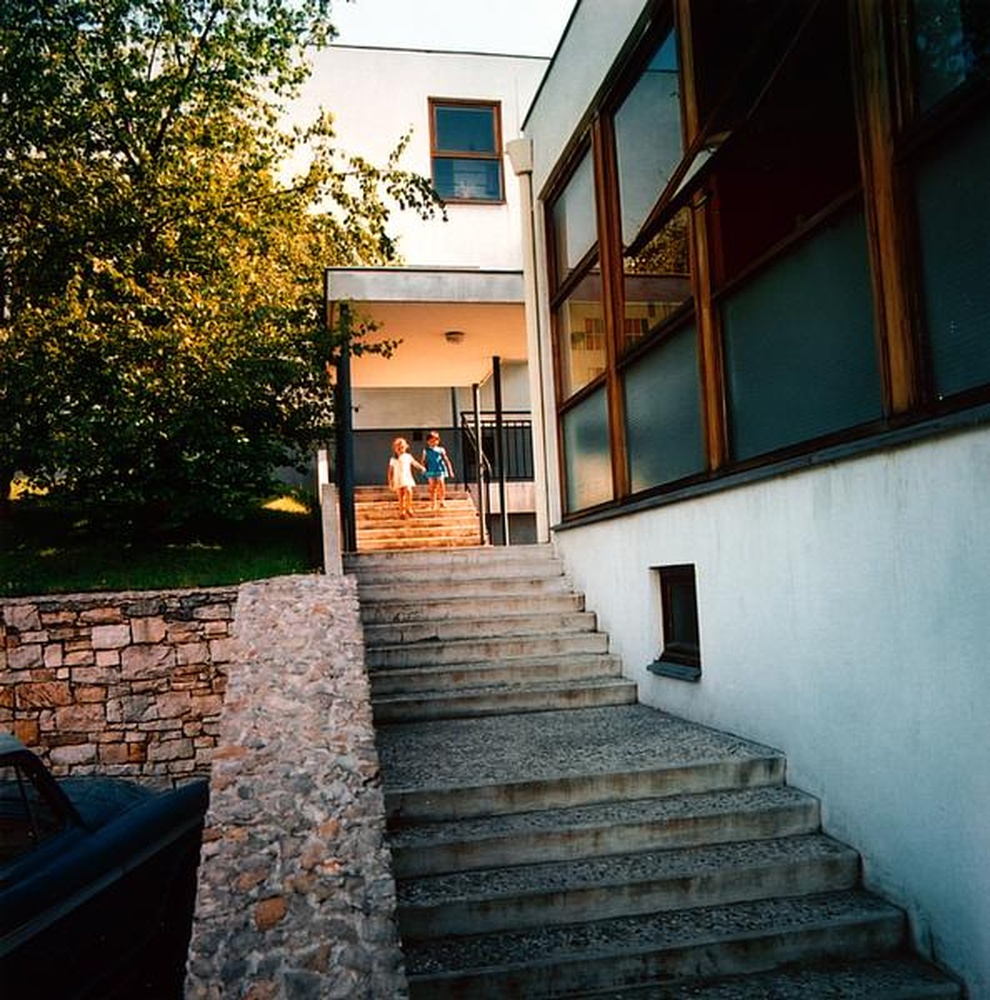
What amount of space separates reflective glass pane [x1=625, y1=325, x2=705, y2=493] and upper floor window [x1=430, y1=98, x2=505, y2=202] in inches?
488

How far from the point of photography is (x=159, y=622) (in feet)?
27.8

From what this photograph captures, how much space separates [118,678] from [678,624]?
544 centimetres

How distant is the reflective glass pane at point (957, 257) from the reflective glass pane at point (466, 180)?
15154 mm

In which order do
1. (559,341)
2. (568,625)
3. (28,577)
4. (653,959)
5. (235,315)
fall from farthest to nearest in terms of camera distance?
(235,315)
(28,577)
(559,341)
(568,625)
(653,959)

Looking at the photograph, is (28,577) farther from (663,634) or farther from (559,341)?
Result: (663,634)

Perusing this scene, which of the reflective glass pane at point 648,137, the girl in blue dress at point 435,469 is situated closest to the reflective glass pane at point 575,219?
the reflective glass pane at point 648,137

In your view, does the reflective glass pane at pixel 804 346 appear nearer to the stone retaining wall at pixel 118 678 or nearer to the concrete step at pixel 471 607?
the concrete step at pixel 471 607

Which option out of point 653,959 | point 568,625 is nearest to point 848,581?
Result: point 653,959

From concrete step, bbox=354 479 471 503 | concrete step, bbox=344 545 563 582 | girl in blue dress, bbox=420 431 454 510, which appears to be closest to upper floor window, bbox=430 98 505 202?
concrete step, bbox=354 479 471 503

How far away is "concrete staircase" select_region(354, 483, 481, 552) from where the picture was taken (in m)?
12.6

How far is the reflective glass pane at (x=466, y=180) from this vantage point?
1786cm

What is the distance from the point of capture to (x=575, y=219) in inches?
308

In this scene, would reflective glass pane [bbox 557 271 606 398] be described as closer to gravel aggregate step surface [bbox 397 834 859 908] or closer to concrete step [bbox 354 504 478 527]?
gravel aggregate step surface [bbox 397 834 859 908]

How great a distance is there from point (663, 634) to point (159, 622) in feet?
16.3
